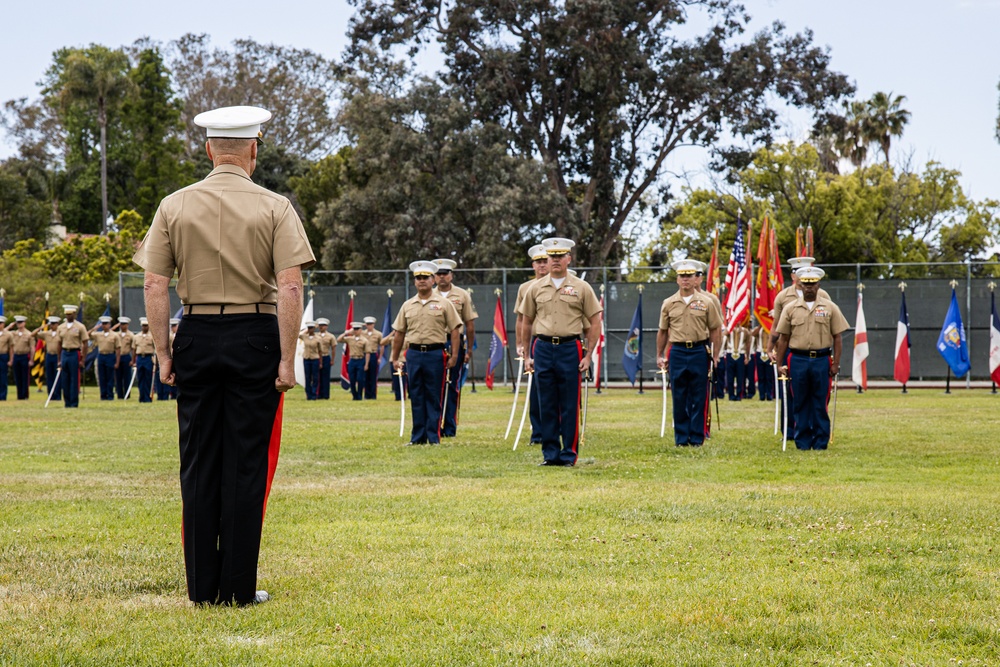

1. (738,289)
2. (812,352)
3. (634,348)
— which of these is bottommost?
(634,348)

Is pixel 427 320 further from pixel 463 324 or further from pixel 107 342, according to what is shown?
pixel 107 342

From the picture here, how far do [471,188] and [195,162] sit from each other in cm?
2548

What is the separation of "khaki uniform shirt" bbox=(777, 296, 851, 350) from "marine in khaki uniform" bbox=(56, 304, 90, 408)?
661 inches

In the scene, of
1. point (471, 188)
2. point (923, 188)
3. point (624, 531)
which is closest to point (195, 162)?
point (471, 188)

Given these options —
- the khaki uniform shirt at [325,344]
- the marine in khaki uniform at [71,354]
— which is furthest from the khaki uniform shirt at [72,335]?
the khaki uniform shirt at [325,344]

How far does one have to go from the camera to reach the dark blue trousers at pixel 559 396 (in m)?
12.4

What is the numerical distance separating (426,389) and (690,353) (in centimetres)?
323

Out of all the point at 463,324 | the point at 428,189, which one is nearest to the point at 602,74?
the point at 428,189

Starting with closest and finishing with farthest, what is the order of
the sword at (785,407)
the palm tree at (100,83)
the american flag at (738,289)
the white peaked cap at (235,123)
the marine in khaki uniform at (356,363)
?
the white peaked cap at (235,123), the sword at (785,407), the american flag at (738,289), the marine in khaki uniform at (356,363), the palm tree at (100,83)

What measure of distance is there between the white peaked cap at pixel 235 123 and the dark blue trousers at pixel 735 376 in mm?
23261

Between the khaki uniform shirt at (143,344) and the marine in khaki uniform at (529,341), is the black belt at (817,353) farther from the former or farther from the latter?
the khaki uniform shirt at (143,344)

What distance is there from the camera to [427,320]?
49.3 feet

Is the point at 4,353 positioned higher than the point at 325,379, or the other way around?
the point at 4,353

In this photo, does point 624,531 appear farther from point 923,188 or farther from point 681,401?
point 923,188
